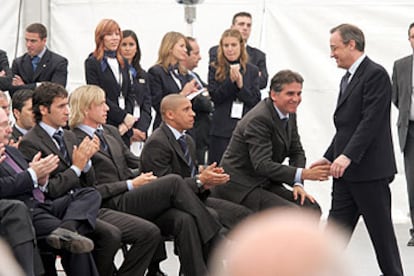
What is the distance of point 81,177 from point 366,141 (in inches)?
65.9

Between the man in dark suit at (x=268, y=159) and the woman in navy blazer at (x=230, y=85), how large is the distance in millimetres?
1565

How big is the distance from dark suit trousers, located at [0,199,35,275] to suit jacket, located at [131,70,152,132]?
3.09 meters

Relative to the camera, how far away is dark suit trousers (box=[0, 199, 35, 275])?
4.73 m

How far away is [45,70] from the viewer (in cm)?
813

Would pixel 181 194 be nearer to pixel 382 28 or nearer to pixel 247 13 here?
pixel 247 13

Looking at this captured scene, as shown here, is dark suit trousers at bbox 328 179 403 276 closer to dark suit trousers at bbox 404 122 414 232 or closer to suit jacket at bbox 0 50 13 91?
dark suit trousers at bbox 404 122 414 232

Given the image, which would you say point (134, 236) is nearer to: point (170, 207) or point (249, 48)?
point (170, 207)

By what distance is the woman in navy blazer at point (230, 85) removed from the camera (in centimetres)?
776

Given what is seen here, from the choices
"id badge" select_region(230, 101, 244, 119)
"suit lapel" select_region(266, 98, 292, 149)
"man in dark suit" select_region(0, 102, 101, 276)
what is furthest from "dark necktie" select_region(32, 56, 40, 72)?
"man in dark suit" select_region(0, 102, 101, 276)

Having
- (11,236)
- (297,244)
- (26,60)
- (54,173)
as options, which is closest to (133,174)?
(54,173)

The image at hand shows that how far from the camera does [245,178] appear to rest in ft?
20.2

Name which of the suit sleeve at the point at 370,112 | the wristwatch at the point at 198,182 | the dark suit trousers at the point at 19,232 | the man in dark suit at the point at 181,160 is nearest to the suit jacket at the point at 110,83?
the man in dark suit at the point at 181,160

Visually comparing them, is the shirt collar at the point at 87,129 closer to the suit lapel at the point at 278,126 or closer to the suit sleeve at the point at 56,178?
the suit sleeve at the point at 56,178

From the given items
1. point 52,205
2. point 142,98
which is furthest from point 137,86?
point 52,205
